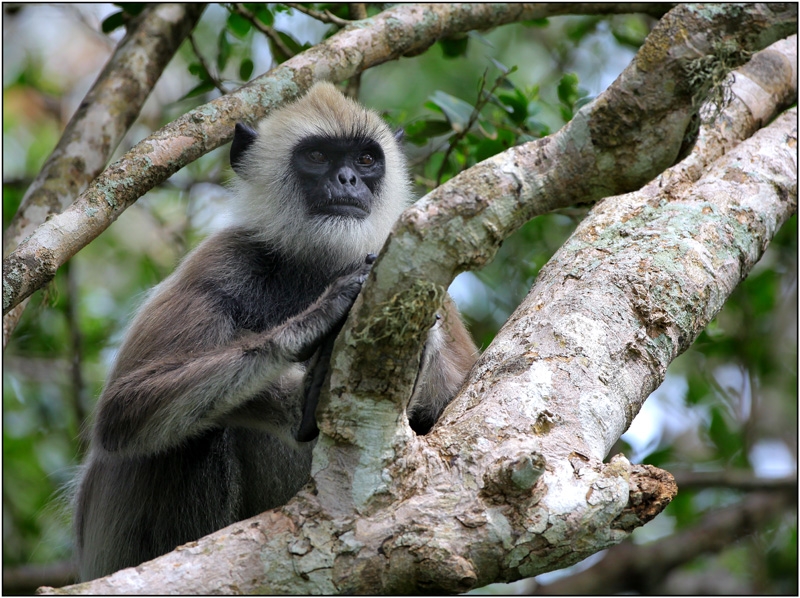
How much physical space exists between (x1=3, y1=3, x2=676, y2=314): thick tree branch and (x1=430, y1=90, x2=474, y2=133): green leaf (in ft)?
1.60

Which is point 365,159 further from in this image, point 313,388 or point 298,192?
point 313,388

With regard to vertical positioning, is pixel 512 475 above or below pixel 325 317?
below

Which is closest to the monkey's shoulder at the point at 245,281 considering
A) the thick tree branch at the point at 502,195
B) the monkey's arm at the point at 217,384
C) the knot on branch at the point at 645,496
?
the monkey's arm at the point at 217,384

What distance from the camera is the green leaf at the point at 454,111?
606 centimetres

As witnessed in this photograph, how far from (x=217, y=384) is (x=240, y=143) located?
191 centimetres

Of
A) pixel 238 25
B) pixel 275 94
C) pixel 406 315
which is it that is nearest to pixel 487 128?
pixel 238 25

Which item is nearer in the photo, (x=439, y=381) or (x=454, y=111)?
(x=439, y=381)

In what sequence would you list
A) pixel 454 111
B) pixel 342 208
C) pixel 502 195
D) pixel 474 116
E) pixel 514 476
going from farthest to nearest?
pixel 454 111, pixel 474 116, pixel 342 208, pixel 514 476, pixel 502 195

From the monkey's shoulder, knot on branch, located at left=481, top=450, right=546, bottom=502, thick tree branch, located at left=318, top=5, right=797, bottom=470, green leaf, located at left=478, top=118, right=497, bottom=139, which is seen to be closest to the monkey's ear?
the monkey's shoulder

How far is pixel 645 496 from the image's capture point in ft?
9.90

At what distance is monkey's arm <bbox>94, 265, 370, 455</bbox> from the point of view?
355 centimetres

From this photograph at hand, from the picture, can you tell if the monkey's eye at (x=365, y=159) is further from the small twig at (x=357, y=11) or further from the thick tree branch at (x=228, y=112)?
the small twig at (x=357, y=11)

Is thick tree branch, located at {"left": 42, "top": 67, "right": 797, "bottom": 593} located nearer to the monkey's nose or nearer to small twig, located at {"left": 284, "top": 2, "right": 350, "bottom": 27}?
the monkey's nose

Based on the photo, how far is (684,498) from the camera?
26.9 feet
